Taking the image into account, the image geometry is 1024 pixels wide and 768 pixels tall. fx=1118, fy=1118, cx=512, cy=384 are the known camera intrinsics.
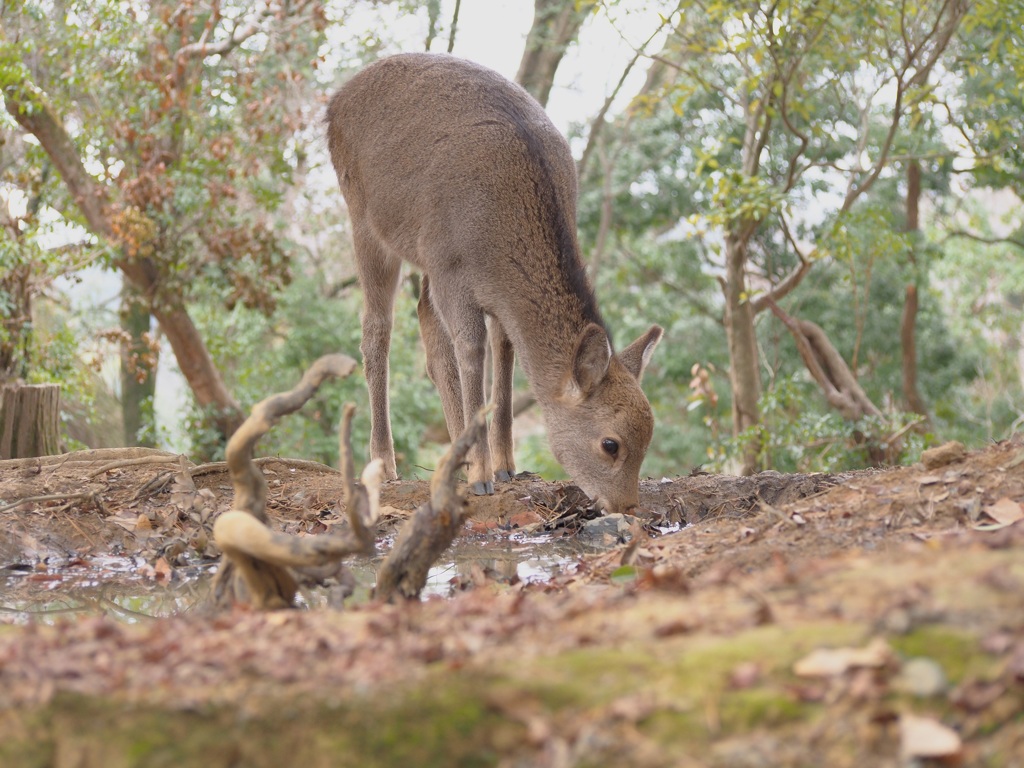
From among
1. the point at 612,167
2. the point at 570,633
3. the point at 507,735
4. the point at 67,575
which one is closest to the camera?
the point at 507,735

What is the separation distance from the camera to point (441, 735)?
2.19 metres

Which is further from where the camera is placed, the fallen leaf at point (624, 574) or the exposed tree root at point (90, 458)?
the exposed tree root at point (90, 458)

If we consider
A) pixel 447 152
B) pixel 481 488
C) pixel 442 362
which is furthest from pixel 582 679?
pixel 442 362

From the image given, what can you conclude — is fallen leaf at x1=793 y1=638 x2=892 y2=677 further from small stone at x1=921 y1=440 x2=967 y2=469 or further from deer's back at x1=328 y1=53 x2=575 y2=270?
deer's back at x1=328 y1=53 x2=575 y2=270

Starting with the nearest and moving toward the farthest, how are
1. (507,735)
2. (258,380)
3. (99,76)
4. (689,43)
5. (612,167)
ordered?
(507,735), (689,43), (99,76), (258,380), (612,167)

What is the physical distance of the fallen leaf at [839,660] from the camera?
224 centimetres

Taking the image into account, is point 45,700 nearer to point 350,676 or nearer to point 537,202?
point 350,676

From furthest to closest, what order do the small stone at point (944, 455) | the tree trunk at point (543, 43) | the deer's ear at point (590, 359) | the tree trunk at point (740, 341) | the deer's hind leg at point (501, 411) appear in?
the tree trunk at point (543, 43) < the tree trunk at point (740, 341) < the deer's hind leg at point (501, 411) < the deer's ear at point (590, 359) < the small stone at point (944, 455)

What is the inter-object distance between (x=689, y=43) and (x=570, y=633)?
30.9 feet

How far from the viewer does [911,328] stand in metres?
17.2

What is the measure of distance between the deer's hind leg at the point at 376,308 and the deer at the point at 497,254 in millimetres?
244

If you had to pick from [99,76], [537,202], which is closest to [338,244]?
[99,76]

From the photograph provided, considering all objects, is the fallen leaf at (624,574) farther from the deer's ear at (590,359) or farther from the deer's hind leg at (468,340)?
the deer's hind leg at (468,340)

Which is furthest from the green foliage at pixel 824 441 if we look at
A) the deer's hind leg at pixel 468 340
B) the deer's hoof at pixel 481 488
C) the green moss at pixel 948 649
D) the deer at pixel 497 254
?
the green moss at pixel 948 649
